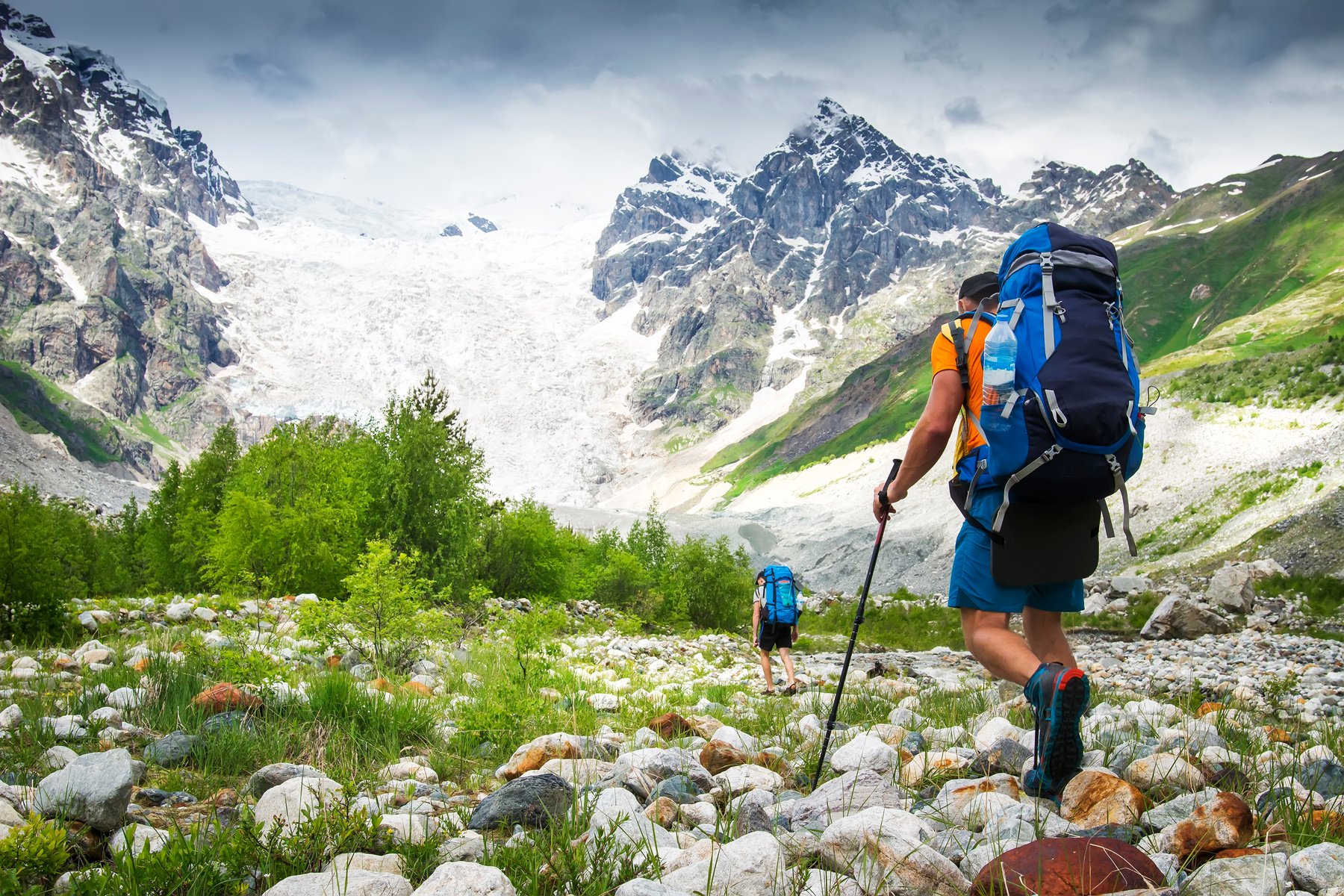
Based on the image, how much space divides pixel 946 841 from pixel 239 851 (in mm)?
2535

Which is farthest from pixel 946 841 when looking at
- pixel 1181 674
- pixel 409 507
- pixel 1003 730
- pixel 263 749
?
Answer: pixel 409 507

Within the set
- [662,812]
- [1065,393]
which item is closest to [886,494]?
[1065,393]

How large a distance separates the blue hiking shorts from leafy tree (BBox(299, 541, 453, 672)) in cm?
644

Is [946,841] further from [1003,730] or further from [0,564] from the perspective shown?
[0,564]

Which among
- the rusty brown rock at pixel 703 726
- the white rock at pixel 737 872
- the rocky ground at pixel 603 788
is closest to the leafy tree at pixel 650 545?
the rocky ground at pixel 603 788

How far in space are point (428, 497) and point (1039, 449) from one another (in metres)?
20.9

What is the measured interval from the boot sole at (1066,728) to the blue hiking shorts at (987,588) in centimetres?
72

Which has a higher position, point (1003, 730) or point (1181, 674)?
point (1003, 730)

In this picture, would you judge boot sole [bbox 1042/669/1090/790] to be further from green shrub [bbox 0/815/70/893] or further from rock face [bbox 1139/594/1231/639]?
rock face [bbox 1139/594/1231/639]

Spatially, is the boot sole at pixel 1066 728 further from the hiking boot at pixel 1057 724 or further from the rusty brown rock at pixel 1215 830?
the rusty brown rock at pixel 1215 830

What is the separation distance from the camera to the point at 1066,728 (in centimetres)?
343

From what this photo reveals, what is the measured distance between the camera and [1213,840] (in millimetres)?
2607

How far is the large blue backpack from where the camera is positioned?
3.65m

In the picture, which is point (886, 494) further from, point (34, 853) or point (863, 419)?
point (863, 419)
